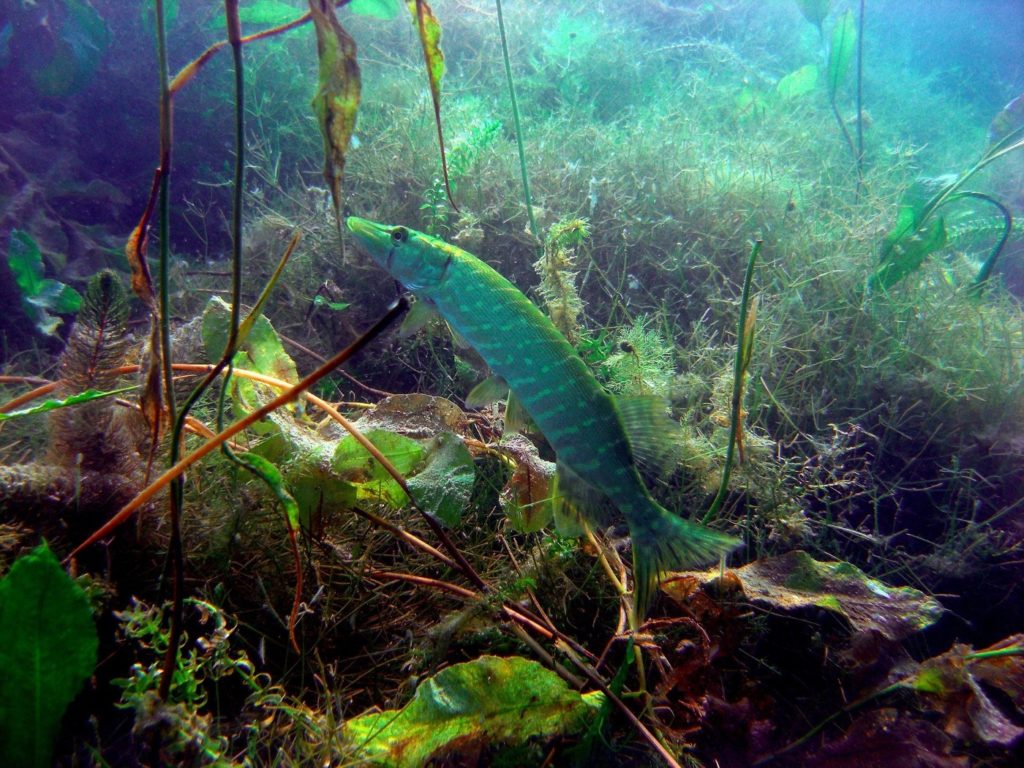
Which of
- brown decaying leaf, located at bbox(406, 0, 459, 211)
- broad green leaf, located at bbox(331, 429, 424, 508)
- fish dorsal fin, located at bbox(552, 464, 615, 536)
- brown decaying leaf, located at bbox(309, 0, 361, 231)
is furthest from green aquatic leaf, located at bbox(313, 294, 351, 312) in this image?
brown decaying leaf, located at bbox(309, 0, 361, 231)

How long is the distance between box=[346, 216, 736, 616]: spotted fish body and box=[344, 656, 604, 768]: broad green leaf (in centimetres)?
54

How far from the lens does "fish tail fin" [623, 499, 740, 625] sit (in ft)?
7.04

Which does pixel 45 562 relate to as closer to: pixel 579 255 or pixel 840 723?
pixel 840 723

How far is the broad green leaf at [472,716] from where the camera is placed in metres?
1.72

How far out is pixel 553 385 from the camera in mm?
2379

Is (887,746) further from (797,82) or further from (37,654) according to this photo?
A: (797,82)

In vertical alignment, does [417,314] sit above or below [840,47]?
below

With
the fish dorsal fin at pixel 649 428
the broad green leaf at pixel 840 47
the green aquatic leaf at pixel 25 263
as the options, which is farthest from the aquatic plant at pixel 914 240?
the green aquatic leaf at pixel 25 263

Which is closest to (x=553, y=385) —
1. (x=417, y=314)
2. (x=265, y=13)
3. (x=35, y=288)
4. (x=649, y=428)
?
(x=649, y=428)

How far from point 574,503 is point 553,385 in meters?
0.60

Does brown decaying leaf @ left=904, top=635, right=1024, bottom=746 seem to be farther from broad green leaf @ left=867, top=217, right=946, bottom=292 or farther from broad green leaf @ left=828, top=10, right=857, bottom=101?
broad green leaf @ left=828, top=10, right=857, bottom=101

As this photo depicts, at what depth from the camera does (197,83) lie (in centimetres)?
665

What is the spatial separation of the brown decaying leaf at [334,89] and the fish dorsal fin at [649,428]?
166cm

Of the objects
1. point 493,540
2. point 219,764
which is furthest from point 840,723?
point 219,764
